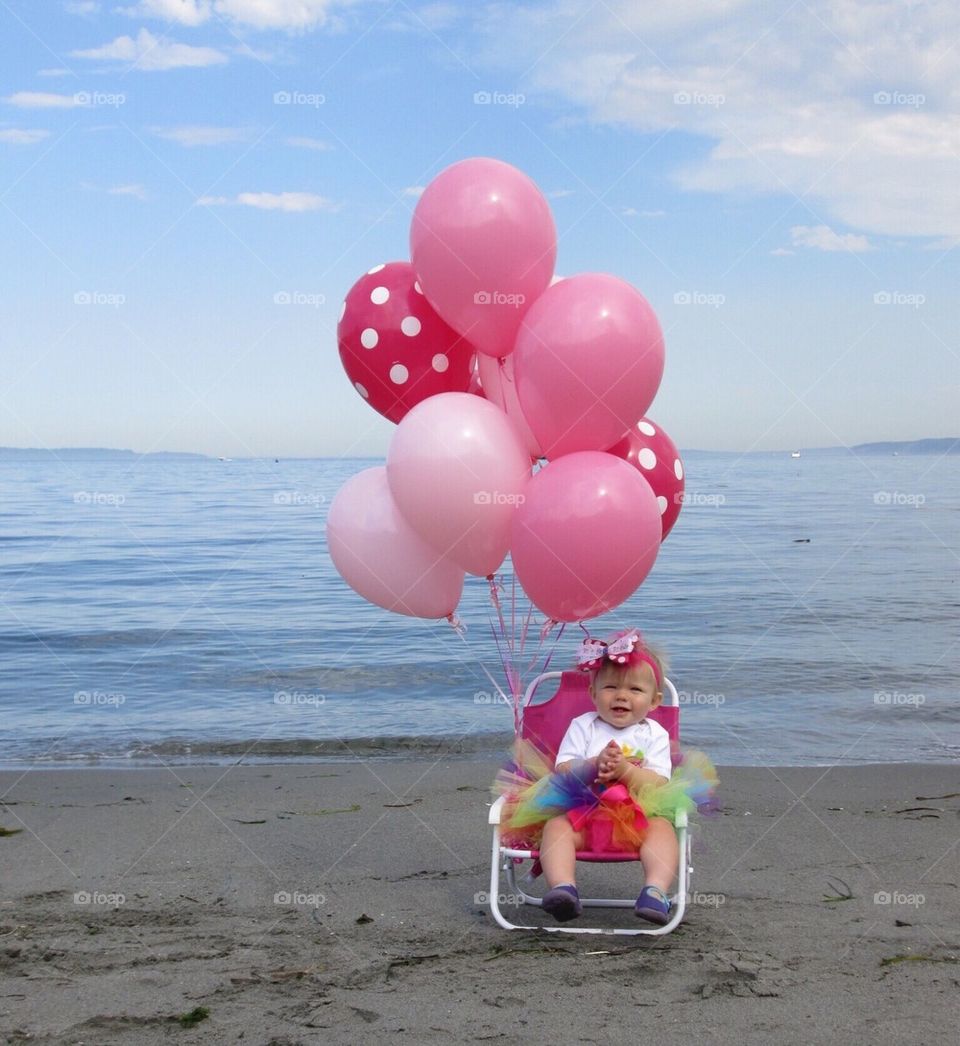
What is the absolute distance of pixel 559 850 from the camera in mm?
4527

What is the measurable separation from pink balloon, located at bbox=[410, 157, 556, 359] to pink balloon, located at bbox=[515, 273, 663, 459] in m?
0.12

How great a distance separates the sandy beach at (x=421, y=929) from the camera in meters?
3.71

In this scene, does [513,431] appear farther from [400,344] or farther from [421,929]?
[421,929]

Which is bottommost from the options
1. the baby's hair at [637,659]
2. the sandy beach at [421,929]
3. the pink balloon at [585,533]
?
the sandy beach at [421,929]

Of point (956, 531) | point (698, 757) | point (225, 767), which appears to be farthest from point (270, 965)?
point (956, 531)

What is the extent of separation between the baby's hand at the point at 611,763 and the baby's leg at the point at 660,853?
0.22 meters

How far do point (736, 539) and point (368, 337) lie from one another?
16.3 m

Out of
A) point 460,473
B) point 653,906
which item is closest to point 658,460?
point 460,473

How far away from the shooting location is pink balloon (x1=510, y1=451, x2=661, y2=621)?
4.54 m

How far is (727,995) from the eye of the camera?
387 centimetres

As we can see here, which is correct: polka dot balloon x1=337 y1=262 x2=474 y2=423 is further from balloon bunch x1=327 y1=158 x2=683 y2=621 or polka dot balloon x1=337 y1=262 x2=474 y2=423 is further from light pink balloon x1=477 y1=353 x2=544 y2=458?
light pink balloon x1=477 y1=353 x2=544 y2=458

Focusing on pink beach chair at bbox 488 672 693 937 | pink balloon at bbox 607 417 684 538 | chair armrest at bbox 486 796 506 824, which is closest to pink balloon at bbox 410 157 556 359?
pink balloon at bbox 607 417 684 538

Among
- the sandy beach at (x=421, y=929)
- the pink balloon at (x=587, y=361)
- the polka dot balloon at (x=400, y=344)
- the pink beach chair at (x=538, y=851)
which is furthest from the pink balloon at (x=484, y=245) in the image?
the sandy beach at (x=421, y=929)

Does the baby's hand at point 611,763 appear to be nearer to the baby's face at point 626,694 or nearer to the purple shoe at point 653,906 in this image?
the baby's face at point 626,694
